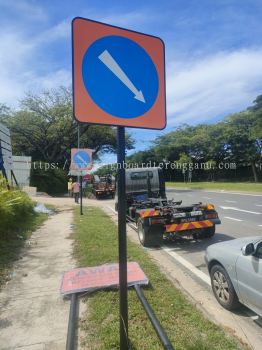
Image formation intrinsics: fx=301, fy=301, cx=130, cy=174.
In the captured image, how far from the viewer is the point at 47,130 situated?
36.5 metres

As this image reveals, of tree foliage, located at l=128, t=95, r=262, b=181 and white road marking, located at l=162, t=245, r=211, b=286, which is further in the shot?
tree foliage, located at l=128, t=95, r=262, b=181

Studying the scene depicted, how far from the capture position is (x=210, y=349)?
2982 millimetres

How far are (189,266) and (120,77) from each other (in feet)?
14.5

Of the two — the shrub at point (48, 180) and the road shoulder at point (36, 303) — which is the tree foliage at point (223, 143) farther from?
the road shoulder at point (36, 303)

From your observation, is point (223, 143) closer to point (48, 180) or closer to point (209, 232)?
point (48, 180)

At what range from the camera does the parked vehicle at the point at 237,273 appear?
134 inches

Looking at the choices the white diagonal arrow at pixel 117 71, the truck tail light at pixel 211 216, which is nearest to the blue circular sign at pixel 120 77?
the white diagonal arrow at pixel 117 71

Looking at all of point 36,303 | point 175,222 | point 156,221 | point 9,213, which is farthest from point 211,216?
point 9,213

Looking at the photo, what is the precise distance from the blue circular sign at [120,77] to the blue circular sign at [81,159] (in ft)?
30.3

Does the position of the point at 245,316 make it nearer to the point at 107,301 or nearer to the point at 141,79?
the point at 107,301

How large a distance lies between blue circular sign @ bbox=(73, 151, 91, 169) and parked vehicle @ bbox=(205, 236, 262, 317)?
806 centimetres

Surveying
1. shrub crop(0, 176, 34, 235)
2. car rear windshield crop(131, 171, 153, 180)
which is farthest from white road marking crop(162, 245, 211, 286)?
car rear windshield crop(131, 171, 153, 180)

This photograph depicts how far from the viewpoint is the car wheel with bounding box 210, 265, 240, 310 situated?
153 inches

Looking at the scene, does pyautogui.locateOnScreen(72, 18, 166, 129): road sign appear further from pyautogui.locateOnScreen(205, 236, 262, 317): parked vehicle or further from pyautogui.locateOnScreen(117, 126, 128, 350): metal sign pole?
pyautogui.locateOnScreen(205, 236, 262, 317): parked vehicle
